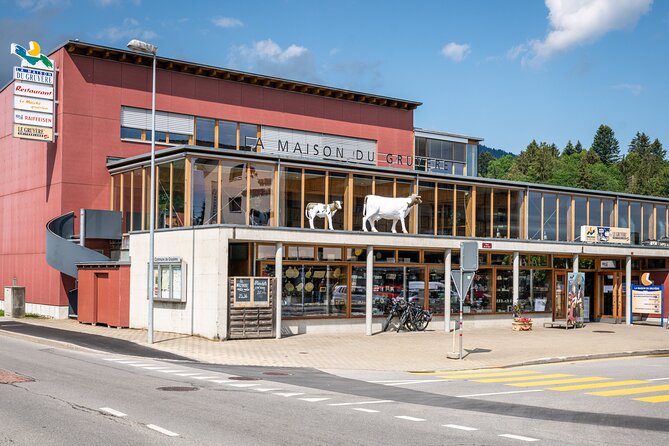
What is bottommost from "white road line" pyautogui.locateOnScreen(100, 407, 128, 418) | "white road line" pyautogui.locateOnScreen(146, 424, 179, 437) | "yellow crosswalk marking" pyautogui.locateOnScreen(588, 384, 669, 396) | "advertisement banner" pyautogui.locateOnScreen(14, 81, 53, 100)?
"yellow crosswalk marking" pyautogui.locateOnScreen(588, 384, 669, 396)

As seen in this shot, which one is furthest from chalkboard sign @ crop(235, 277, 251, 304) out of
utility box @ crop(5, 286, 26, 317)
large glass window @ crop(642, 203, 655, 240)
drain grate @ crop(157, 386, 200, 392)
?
large glass window @ crop(642, 203, 655, 240)

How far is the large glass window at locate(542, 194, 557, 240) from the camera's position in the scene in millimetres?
38031

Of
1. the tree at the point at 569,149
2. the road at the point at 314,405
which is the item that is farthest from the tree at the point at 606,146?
the road at the point at 314,405

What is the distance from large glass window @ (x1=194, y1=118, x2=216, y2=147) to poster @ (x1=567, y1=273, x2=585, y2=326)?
19719 millimetres

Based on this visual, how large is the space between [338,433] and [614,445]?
3680mm

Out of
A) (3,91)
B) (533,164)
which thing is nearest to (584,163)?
(533,164)

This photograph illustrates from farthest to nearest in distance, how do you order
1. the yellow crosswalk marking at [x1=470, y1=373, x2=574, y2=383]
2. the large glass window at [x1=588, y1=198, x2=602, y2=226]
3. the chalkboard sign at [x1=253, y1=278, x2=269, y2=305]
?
the large glass window at [x1=588, y1=198, x2=602, y2=226], the chalkboard sign at [x1=253, y1=278, x2=269, y2=305], the yellow crosswalk marking at [x1=470, y1=373, x2=574, y2=383]

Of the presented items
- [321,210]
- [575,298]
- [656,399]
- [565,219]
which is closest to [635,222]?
[565,219]

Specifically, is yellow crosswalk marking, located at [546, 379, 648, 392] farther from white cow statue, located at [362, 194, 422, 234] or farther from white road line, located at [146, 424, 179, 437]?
white cow statue, located at [362, 194, 422, 234]

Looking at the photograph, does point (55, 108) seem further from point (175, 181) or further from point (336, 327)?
point (336, 327)

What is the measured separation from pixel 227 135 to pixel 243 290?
1729cm

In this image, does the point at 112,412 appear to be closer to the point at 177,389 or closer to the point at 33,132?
the point at 177,389

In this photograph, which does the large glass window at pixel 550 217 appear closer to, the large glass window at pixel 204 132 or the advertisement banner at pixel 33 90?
the large glass window at pixel 204 132

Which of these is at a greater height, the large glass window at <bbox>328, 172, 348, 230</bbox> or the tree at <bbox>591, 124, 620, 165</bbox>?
the tree at <bbox>591, 124, 620, 165</bbox>
